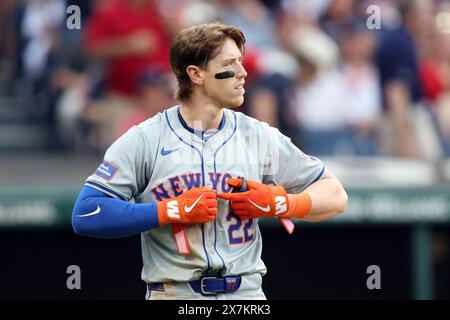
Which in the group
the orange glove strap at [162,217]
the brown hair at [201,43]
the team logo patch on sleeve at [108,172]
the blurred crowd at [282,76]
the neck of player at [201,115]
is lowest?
the orange glove strap at [162,217]

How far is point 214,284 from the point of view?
3846 mm

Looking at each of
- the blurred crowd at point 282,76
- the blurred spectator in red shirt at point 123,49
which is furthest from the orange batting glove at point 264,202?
the blurred spectator in red shirt at point 123,49

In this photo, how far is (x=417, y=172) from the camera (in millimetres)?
7340

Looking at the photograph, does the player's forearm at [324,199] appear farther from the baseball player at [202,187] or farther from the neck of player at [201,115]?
the neck of player at [201,115]

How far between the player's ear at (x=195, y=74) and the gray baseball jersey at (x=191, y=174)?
0.59 ft

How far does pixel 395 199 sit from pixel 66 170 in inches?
90.1

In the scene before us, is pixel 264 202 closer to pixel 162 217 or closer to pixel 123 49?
pixel 162 217

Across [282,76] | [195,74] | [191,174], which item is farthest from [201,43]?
[282,76]

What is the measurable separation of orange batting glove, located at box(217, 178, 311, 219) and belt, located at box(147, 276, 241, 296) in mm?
245

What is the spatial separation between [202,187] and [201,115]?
299mm

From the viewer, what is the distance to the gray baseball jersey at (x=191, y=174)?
3.81 m

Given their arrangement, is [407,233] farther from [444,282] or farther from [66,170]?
[66,170]
